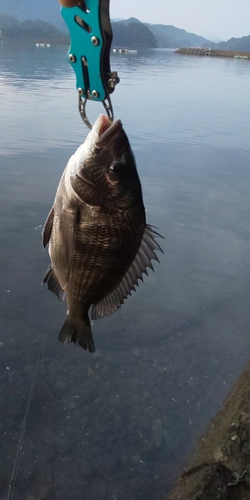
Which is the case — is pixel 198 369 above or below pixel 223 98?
below

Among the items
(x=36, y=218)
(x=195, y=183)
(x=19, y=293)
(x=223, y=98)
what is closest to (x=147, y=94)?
(x=223, y=98)

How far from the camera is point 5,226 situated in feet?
17.8

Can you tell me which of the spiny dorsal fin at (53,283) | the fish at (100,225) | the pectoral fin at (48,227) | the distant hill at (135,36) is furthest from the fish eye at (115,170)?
the distant hill at (135,36)

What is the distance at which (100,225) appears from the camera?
65.9 inches

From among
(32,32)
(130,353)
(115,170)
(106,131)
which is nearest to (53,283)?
(115,170)

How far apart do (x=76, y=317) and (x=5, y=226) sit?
3.82 metres

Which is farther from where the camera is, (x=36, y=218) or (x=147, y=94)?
(x=147, y=94)

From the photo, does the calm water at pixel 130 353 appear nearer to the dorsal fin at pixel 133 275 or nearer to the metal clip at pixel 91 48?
the dorsal fin at pixel 133 275

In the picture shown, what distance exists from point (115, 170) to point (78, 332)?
2.86 feet

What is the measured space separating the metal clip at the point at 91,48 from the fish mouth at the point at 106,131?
0.03 meters

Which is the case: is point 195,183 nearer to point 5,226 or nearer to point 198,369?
point 5,226

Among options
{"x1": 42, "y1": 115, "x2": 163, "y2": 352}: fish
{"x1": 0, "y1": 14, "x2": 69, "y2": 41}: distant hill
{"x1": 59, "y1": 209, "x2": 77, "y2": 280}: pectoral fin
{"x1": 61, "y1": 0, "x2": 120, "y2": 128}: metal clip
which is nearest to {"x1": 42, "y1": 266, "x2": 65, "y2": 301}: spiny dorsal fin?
{"x1": 42, "y1": 115, "x2": 163, "y2": 352}: fish

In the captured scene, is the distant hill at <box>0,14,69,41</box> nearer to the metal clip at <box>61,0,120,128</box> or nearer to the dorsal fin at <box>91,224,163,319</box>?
the metal clip at <box>61,0,120,128</box>

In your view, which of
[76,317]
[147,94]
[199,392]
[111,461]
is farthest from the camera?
[147,94]
